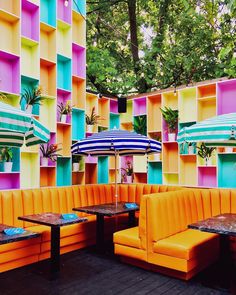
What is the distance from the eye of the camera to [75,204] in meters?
5.46

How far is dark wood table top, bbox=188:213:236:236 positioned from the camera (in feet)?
10.3

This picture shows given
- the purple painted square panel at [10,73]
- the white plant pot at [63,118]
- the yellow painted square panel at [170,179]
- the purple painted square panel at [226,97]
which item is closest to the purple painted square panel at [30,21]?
the purple painted square panel at [10,73]

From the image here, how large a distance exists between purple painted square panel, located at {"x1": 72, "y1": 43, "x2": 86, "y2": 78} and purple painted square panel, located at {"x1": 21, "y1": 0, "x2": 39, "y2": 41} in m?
1.12

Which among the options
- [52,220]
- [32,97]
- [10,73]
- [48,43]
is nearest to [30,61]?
[10,73]

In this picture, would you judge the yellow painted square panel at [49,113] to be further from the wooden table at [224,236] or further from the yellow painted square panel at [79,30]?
the wooden table at [224,236]

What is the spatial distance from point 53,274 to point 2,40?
3.73m

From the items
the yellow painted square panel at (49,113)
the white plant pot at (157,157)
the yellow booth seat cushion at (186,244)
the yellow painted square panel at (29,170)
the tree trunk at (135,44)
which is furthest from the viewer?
the tree trunk at (135,44)

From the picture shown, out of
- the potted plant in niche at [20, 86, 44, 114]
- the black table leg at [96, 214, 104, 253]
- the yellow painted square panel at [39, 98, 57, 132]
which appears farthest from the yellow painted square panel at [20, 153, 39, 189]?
the black table leg at [96, 214, 104, 253]

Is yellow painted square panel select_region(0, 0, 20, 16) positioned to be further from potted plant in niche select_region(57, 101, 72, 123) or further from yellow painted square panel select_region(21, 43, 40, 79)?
potted plant in niche select_region(57, 101, 72, 123)

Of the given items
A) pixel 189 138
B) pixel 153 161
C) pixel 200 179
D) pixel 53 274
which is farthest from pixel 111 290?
pixel 153 161

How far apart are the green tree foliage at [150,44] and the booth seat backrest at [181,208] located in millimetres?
3776

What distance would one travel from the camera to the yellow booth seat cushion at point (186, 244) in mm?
3652

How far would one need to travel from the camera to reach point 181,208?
448cm

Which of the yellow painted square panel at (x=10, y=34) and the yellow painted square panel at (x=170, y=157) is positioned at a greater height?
the yellow painted square panel at (x=10, y=34)
